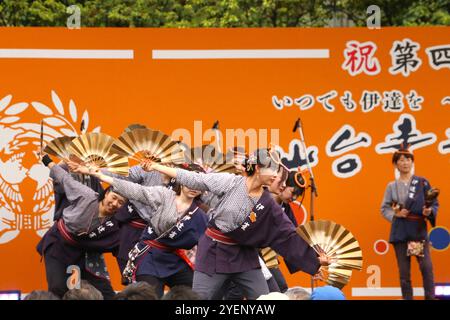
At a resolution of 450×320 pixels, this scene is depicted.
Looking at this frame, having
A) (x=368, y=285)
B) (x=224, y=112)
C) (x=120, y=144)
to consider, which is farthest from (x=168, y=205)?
(x=368, y=285)

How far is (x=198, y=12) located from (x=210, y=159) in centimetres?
499

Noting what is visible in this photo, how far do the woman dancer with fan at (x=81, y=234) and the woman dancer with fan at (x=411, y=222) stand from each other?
279cm

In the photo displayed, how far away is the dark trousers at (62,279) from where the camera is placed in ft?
28.3

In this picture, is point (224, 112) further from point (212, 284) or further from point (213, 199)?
point (212, 284)

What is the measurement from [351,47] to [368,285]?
2.31m

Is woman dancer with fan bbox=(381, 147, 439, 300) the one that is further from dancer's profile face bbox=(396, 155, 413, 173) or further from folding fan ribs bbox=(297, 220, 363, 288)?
folding fan ribs bbox=(297, 220, 363, 288)

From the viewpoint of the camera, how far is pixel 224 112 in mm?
10094

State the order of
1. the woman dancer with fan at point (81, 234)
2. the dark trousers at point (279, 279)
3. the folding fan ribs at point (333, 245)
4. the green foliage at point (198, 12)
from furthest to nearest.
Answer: the green foliage at point (198, 12) < the dark trousers at point (279, 279) < the woman dancer with fan at point (81, 234) < the folding fan ribs at point (333, 245)

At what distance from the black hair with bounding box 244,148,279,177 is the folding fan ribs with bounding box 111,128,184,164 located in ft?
2.70

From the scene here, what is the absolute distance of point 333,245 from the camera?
25.3ft

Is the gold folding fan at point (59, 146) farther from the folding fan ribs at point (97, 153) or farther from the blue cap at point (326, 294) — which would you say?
the blue cap at point (326, 294)

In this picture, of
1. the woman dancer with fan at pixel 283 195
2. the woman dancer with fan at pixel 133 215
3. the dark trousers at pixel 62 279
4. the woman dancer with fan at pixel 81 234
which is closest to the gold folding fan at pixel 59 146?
the woman dancer with fan at pixel 81 234

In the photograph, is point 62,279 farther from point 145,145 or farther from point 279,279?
point 279,279

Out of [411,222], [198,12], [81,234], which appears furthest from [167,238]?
[198,12]
